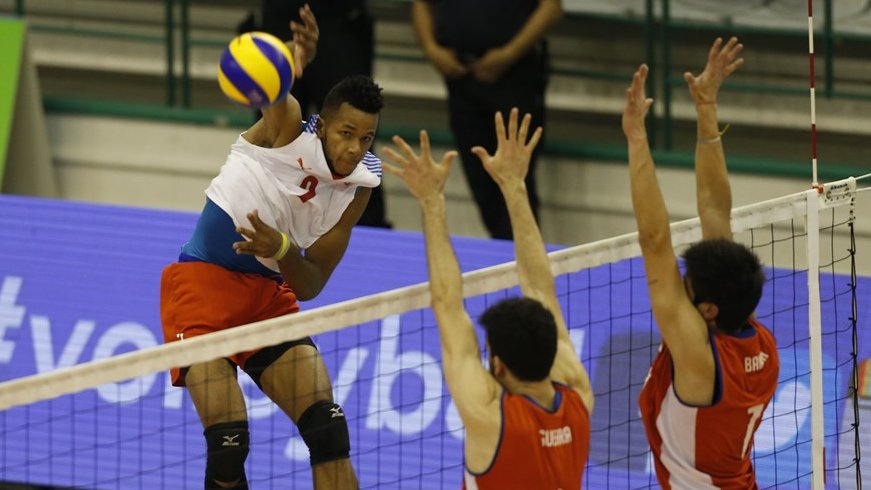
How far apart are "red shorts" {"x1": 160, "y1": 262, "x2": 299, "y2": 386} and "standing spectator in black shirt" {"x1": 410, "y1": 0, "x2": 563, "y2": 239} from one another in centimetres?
374

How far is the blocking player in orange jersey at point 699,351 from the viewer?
580 centimetres

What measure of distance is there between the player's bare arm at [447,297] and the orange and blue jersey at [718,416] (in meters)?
0.84

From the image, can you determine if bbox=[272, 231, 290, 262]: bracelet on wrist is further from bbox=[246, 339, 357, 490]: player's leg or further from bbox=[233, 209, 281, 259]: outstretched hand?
bbox=[246, 339, 357, 490]: player's leg

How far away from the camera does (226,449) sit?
21.4ft

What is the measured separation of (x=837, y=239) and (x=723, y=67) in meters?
3.83

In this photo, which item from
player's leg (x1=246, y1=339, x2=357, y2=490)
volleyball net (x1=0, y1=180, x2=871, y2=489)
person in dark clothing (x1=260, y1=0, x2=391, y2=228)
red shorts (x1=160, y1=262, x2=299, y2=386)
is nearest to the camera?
player's leg (x1=246, y1=339, x2=357, y2=490)

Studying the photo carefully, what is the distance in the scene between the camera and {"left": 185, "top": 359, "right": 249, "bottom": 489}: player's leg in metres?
6.55

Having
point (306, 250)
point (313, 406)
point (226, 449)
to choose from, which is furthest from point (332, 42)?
point (226, 449)

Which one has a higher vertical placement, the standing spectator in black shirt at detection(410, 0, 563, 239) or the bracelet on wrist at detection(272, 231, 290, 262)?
the standing spectator in black shirt at detection(410, 0, 563, 239)

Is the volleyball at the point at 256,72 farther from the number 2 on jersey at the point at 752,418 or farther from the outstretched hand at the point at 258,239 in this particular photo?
the number 2 on jersey at the point at 752,418

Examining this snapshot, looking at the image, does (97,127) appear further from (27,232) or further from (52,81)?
Answer: (27,232)

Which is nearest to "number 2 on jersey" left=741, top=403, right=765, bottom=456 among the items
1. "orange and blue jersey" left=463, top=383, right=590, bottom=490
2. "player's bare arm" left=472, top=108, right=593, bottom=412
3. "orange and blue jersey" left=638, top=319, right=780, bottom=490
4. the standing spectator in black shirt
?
"orange and blue jersey" left=638, top=319, right=780, bottom=490

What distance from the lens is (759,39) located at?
11.0 metres

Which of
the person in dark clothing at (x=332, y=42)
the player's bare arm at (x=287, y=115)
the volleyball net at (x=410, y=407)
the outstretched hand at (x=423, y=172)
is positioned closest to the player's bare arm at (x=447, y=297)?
the outstretched hand at (x=423, y=172)
